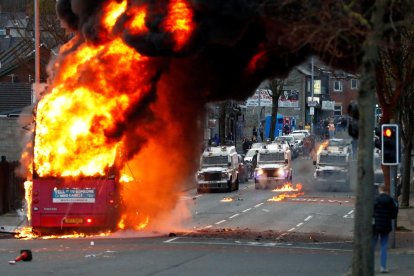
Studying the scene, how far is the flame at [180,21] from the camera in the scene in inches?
827

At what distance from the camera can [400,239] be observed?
2494 centimetres

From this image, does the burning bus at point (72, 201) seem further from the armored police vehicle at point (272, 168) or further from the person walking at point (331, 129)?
the person walking at point (331, 129)

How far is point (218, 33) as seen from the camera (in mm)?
20391

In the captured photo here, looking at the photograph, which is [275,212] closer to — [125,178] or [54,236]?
[125,178]

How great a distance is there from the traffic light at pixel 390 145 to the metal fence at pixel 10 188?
17.6m

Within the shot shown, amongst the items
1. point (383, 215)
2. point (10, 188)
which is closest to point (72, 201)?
point (383, 215)

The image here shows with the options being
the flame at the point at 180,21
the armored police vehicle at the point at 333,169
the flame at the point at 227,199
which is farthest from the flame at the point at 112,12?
the armored police vehicle at the point at 333,169

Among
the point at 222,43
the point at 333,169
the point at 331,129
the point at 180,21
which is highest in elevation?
the point at 180,21

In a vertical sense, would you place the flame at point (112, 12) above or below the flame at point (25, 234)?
above

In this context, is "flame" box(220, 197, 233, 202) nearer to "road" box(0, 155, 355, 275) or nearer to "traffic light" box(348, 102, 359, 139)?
"road" box(0, 155, 355, 275)

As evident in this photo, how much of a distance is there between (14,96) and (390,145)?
40.4m

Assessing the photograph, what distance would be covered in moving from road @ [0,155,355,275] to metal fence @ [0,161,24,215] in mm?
7534

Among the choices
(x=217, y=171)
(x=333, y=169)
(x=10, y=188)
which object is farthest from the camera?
(x=333, y=169)

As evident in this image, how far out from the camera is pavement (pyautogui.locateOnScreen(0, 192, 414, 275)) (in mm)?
17078
